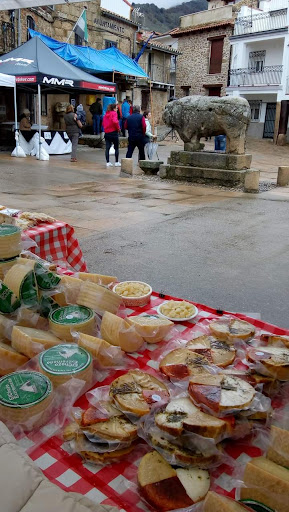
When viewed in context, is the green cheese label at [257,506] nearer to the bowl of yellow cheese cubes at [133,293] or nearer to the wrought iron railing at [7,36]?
the bowl of yellow cheese cubes at [133,293]

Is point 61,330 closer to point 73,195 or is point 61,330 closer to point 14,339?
point 14,339

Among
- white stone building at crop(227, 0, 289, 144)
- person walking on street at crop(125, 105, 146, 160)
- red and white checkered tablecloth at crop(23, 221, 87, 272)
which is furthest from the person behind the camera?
white stone building at crop(227, 0, 289, 144)

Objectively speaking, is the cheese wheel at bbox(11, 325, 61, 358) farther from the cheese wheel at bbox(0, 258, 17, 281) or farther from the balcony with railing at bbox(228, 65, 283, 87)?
the balcony with railing at bbox(228, 65, 283, 87)

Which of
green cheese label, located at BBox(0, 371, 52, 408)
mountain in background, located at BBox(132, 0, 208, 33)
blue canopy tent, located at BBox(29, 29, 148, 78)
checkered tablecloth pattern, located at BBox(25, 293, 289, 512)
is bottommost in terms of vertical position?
checkered tablecloth pattern, located at BBox(25, 293, 289, 512)

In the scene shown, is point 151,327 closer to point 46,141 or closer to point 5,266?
point 5,266

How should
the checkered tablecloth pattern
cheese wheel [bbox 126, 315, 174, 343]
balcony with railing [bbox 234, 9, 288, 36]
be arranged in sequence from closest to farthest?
the checkered tablecloth pattern → cheese wheel [bbox 126, 315, 174, 343] → balcony with railing [bbox 234, 9, 288, 36]

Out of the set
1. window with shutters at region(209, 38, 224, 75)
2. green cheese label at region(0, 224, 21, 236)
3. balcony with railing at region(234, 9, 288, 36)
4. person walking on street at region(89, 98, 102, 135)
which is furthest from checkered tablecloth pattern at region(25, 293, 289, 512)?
window with shutters at region(209, 38, 224, 75)

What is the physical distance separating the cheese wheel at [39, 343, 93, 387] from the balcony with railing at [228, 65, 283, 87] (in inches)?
1227

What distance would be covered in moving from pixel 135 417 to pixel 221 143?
58.4 feet

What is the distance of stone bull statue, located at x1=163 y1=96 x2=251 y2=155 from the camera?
10.6 metres

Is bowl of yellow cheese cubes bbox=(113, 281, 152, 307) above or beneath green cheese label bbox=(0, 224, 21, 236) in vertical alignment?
beneath

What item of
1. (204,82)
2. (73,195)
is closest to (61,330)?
(73,195)

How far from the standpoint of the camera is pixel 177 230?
7.08 meters

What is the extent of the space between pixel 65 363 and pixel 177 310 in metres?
0.84
